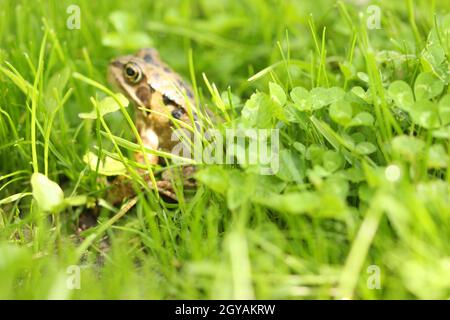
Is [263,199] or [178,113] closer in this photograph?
[263,199]

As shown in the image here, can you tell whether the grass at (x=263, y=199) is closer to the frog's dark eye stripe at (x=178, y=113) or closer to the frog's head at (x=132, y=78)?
the frog's head at (x=132, y=78)

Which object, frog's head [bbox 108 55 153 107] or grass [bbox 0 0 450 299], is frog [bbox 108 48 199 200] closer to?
frog's head [bbox 108 55 153 107]

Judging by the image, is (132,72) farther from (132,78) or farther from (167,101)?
(167,101)

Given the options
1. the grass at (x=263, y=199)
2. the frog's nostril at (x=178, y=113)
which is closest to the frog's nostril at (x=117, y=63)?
the grass at (x=263, y=199)

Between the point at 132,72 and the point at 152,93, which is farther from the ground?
the point at 132,72

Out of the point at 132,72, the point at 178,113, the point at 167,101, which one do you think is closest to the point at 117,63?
the point at 132,72
